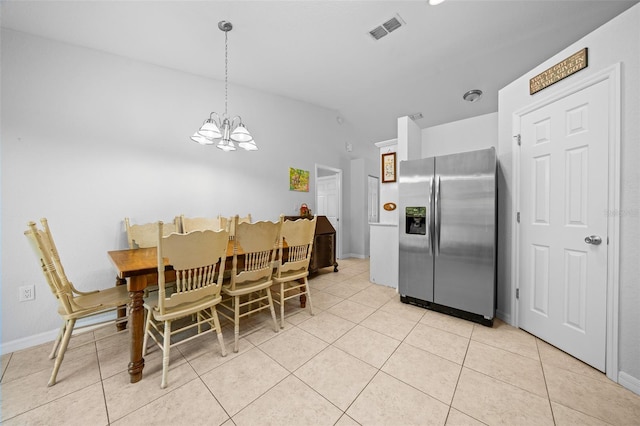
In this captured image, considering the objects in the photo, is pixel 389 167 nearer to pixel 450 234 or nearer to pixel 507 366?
pixel 450 234

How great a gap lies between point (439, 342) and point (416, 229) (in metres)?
1.23

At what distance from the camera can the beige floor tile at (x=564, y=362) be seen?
5.04 ft

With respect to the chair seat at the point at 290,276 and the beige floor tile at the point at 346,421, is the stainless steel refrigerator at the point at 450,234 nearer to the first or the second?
the chair seat at the point at 290,276

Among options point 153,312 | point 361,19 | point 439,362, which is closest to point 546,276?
point 439,362

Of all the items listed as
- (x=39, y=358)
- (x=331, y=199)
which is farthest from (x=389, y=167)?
(x=39, y=358)

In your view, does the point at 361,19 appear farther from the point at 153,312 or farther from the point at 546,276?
the point at 153,312

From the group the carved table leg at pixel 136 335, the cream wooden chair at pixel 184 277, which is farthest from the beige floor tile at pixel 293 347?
the carved table leg at pixel 136 335

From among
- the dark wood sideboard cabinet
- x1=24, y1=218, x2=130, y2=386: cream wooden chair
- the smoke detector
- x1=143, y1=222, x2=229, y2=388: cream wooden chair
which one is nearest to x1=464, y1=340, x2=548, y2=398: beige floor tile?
x1=143, y1=222, x2=229, y2=388: cream wooden chair

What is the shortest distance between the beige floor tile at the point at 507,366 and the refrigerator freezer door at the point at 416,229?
77 cm

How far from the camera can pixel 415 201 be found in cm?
266

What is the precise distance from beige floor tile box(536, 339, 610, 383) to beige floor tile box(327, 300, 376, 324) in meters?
1.45

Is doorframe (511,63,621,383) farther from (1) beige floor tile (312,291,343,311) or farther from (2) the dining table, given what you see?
(2) the dining table

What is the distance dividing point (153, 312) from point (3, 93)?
2501 millimetres

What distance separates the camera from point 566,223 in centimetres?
178
